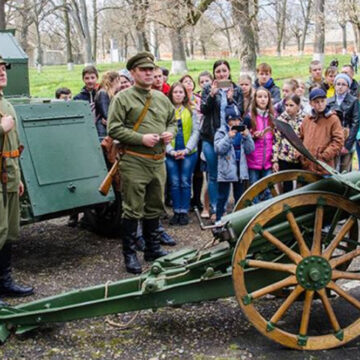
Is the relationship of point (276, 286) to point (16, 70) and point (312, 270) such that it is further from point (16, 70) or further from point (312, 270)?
point (16, 70)

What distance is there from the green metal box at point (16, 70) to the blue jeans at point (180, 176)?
5.94 feet

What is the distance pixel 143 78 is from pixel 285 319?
7.63 ft

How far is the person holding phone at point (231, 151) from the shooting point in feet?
20.5

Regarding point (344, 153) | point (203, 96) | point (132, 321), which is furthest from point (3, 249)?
point (344, 153)

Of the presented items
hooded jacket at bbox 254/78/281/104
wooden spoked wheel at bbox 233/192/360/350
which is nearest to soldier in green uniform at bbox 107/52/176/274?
wooden spoked wheel at bbox 233/192/360/350

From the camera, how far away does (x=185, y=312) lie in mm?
4430

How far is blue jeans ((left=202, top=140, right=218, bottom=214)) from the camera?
665cm

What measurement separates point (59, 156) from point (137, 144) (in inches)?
29.4

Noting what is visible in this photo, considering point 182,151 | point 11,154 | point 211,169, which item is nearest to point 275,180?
point 11,154

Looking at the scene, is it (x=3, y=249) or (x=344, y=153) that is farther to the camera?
(x=344, y=153)

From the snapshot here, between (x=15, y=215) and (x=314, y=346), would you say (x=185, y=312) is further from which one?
(x=15, y=215)

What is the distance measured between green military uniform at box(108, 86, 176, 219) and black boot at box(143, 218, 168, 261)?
19 centimetres

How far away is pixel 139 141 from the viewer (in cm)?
507

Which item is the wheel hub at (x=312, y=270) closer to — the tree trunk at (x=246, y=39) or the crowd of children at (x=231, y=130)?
the crowd of children at (x=231, y=130)
